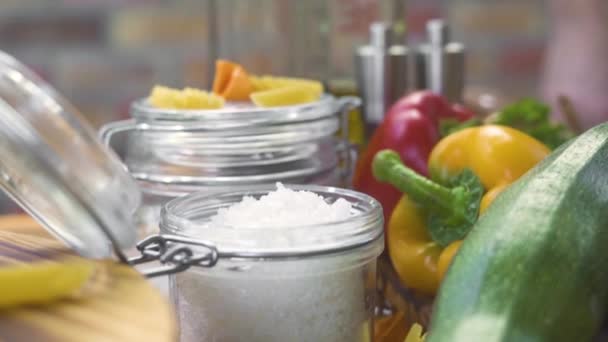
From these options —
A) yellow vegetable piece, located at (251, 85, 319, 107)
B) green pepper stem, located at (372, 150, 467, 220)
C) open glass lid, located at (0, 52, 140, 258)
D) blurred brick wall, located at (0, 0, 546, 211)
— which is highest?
open glass lid, located at (0, 52, 140, 258)

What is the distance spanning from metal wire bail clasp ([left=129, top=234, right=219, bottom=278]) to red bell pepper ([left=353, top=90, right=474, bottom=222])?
275 mm

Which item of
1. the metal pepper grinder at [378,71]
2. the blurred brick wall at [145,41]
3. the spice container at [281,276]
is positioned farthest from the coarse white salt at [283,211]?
the blurred brick wall at [145,41]

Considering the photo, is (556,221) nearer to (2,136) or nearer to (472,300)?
(472,300)

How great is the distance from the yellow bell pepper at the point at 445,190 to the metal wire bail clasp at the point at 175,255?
189mm

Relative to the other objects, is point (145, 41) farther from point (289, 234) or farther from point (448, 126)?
point (289, 234)

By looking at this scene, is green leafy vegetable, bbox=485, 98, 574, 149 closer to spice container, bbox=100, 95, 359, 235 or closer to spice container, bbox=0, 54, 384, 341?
spice container, bbox=100, 95, 359, 235

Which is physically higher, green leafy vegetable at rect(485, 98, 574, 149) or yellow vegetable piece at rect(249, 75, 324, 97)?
yellow vegetable piece at rect(249, 75, 324, 97)

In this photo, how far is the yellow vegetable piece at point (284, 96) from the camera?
0.59 meters

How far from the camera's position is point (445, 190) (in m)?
0.54

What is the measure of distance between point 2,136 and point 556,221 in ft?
0.77

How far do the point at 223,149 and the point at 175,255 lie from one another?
0.65ft

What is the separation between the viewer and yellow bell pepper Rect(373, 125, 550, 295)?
54 centimetres

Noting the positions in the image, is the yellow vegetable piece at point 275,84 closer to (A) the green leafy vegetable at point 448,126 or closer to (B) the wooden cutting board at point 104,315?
(A) the green leafy vegetable at point 448,126

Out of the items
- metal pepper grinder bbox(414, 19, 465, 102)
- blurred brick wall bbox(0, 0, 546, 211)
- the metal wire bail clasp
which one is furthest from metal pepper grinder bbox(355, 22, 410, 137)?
the metal wire bail clasp
